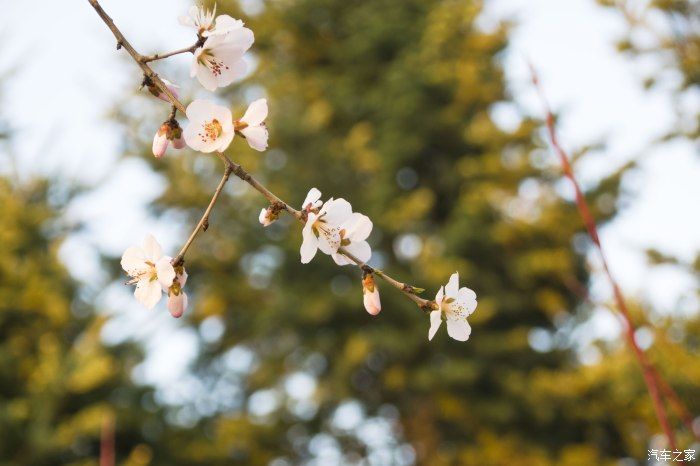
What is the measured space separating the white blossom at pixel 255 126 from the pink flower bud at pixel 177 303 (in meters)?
0.22

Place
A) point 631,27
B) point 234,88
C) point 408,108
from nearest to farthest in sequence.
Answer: point 631,27
point 408,108
point 234,88

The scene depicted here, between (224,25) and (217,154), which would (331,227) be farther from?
(224,25)

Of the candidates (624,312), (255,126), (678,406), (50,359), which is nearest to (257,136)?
(255,126)

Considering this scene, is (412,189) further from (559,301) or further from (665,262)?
(665,262)

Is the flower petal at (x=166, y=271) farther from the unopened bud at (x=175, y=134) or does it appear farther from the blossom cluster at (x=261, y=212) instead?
the unopened bud at (x=175, y=134)

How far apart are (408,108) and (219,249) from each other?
2497 millimetres

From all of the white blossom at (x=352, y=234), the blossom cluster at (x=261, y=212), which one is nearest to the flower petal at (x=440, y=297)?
the blossom cluster at (x=261, y=212)

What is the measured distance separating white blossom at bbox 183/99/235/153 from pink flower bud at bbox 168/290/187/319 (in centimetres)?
19

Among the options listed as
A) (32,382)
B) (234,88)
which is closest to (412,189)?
(234,88)

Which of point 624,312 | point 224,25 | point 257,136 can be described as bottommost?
point 624,312

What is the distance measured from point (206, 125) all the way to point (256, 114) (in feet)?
0.22

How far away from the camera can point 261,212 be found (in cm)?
85

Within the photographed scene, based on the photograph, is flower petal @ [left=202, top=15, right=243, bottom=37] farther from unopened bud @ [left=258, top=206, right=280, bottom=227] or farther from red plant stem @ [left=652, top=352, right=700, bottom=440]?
red plant stem @ [left=652, top=352, right=700, bottom=440]

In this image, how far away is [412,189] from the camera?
7.29m
